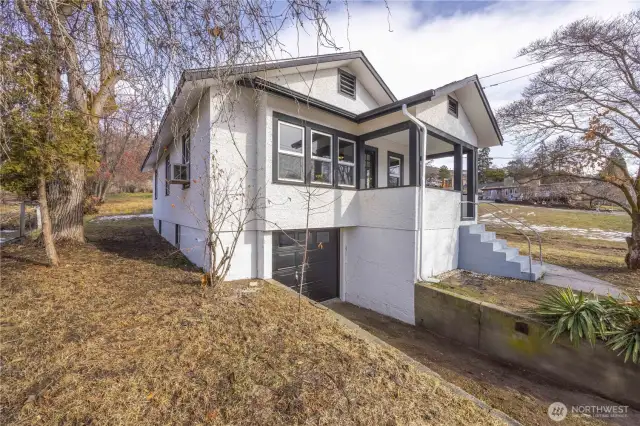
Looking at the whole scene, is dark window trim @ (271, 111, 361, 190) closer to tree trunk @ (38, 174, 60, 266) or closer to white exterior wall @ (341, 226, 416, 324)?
white exterior wall @ (341, 226, 416, 324)

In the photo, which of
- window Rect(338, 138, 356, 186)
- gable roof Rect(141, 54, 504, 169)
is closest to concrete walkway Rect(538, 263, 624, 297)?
gable roof Rect(141, 54, 504, 169)

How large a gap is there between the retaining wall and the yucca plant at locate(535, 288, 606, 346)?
142 mm

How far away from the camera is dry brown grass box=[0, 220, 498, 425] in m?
2.10

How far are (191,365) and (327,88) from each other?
22.1 feet

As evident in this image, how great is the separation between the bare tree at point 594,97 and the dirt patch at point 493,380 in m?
6.61

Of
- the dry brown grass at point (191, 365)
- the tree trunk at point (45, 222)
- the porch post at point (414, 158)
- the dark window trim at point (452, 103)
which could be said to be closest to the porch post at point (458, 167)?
the dark window trim at point (452, 103)

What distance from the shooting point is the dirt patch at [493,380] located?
11.2 feet

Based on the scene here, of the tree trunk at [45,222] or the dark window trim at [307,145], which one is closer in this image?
the tree trunk at [45,222]

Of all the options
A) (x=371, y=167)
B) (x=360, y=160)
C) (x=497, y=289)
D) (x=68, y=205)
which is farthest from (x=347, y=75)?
(x=68, y=205)

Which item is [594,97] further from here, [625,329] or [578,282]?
[625,329]

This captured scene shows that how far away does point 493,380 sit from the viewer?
4.12 metres

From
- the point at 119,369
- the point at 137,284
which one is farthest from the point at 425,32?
the point at 137,284

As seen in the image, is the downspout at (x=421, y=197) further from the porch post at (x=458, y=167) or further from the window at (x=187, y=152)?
the window at (x=187, y=152)

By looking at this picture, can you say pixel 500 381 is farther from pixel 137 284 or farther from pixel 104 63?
pixel 104 63
